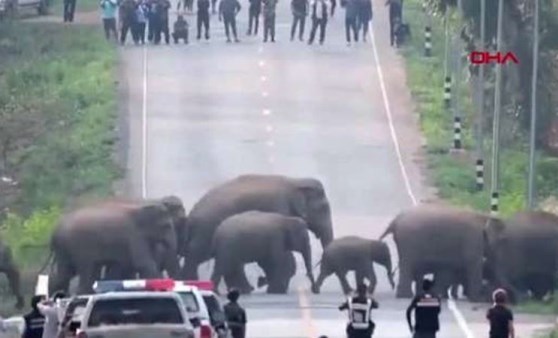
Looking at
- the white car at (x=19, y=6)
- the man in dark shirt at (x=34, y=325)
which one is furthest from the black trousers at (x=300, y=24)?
the man in dark shirt at (x=34, y=325)

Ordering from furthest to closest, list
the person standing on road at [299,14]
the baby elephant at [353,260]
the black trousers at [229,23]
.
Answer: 1. the black trousers at [229,23]
2. the person standing on road at [299,14]
3. the baby elephant at [353,260]

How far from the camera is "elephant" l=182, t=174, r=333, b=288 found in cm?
5794

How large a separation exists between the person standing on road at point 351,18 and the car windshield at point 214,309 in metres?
51.6

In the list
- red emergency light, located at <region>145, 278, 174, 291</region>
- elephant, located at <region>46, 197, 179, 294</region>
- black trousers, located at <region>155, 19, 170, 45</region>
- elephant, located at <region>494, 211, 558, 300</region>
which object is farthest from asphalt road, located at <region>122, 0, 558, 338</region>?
red emergency light, located at <region>145, 278, 174, 291</region>

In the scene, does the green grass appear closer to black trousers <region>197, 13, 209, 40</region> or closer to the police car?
black trousers <region>197, 13, 209, 40</region>

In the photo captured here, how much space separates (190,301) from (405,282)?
16.8m

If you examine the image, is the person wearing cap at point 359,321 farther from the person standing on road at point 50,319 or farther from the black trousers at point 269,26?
the black trousers at point 269,26

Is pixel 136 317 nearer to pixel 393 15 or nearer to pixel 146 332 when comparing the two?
pixel 146 332

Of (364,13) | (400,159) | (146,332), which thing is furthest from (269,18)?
(146,332)

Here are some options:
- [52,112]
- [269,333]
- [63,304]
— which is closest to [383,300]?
[269,333]

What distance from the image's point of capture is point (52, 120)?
3142 inches

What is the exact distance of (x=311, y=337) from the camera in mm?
47719

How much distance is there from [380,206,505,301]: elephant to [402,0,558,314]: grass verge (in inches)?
301

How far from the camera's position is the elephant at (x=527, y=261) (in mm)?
54938
